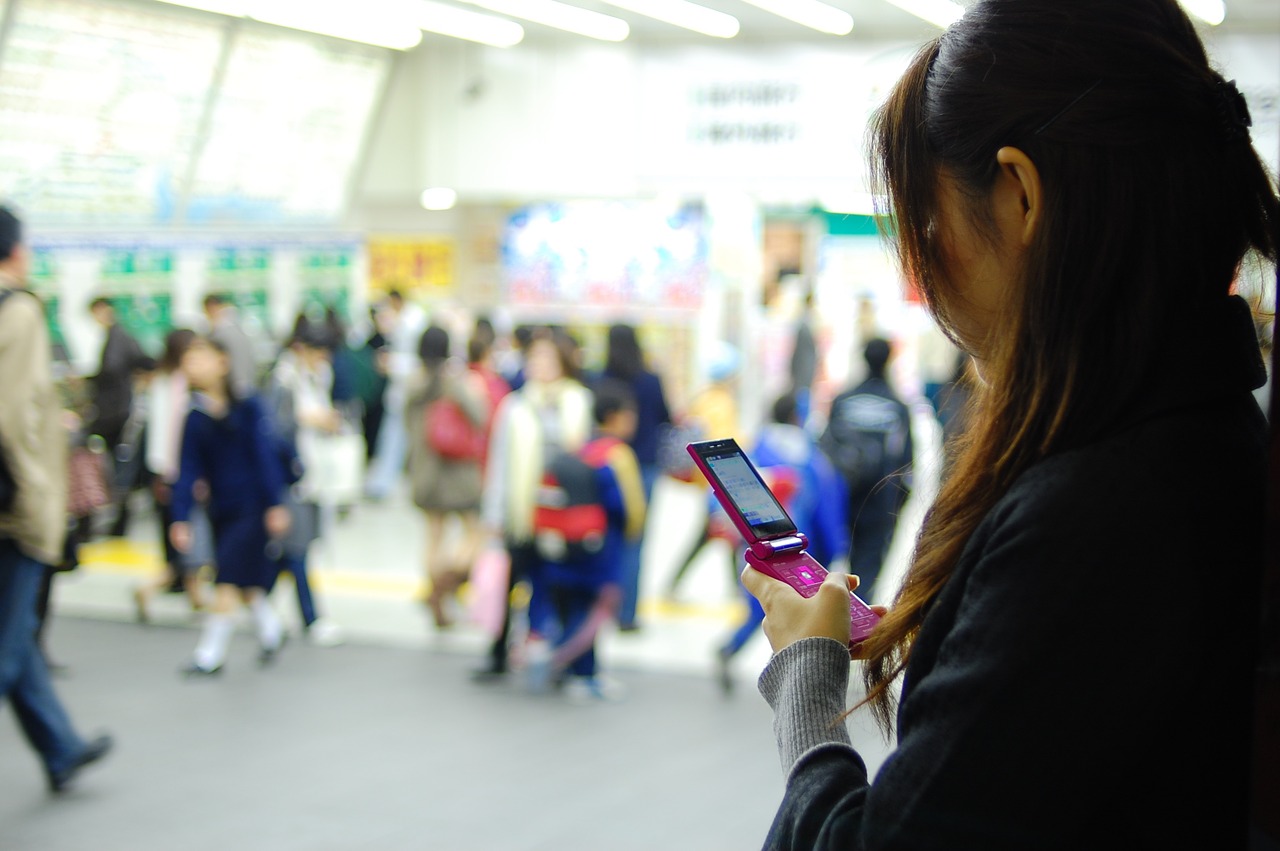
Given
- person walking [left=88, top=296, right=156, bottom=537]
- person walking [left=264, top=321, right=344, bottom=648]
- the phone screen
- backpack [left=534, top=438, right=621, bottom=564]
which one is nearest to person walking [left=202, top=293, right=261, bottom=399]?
person walking [left=88, top=296, right=156, bottom=537]

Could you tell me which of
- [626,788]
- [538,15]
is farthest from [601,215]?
[626,788]

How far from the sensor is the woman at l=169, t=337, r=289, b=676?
593cm

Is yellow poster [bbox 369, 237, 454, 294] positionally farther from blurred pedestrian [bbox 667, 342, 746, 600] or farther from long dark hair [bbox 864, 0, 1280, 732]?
long dark hair [bbox 864, 0, 1280, 732]

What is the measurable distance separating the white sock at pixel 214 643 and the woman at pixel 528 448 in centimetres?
124

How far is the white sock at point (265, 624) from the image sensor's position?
6.17m

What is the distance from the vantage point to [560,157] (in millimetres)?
11617

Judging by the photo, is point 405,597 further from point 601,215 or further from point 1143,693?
point 1143,693

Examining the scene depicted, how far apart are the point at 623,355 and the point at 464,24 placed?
4573 mm

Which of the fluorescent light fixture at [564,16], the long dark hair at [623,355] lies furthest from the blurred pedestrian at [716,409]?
the fluorescent light fixture at [564,16]

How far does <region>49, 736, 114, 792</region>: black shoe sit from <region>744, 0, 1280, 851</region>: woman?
4.08m

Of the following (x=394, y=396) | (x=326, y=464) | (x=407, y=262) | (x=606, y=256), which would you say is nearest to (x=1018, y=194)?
(x=326, y=464)

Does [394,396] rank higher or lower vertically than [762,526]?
lower

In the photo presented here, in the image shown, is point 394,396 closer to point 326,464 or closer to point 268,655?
point 326,464

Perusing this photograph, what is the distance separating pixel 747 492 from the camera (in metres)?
1.29
